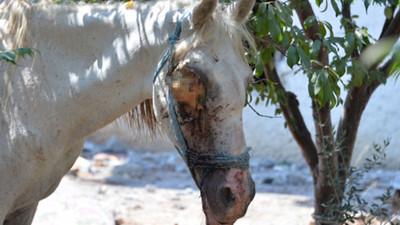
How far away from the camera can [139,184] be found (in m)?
6.57

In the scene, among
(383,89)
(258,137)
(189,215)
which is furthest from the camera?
(258,137)

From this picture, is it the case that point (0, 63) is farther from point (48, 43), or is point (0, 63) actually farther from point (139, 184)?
point (139, 184)

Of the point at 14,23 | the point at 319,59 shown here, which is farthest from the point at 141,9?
the point at 319,59

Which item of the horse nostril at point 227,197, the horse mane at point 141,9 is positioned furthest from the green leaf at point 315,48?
the horse nostril at point 227,197

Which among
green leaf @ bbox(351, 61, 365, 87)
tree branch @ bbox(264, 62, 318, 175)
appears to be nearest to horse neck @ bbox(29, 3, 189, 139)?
green leaf @ bbox(351, 61, 365, 87)

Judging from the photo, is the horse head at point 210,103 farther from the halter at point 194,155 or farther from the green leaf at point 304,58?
the green leaf at point 304,58

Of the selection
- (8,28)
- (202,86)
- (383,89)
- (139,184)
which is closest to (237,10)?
(202,86)

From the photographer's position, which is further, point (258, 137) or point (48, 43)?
point (258, 137)

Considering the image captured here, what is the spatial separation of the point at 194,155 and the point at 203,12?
51cm

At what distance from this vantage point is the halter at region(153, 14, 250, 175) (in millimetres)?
→ 2082

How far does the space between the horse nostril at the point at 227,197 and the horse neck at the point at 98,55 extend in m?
0.46

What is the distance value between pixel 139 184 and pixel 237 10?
4536 millimetres

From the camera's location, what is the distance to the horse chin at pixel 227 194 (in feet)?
6.82

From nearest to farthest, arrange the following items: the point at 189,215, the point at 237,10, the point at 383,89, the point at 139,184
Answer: the point at 237,10 → the point at 189,215 → the point at 139,184 → the point at 383,89
